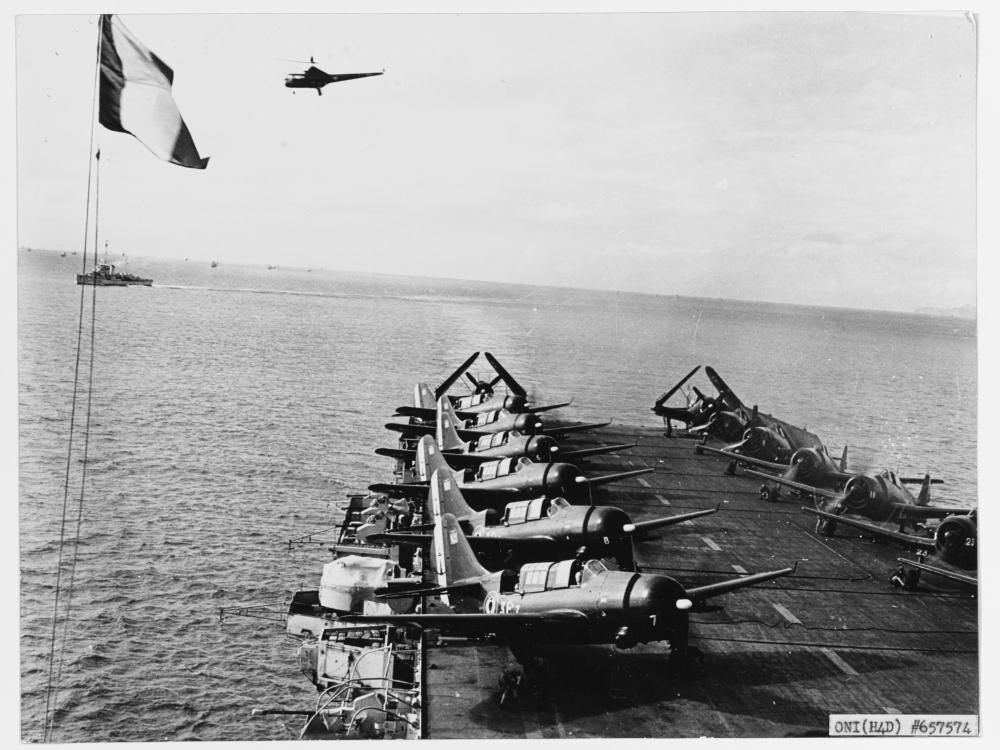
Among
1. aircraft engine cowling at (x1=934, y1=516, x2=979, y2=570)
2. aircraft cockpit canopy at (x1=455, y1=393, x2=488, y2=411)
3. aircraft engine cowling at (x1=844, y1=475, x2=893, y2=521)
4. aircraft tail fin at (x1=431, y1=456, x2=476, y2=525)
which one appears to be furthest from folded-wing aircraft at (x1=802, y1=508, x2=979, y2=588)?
aircraft cockpit canopy at (x1=455, y1=393, x2=488, y2=411)

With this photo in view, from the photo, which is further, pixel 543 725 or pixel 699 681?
pixel 699 681

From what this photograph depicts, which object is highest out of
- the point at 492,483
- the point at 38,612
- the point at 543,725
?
the point at 492,483

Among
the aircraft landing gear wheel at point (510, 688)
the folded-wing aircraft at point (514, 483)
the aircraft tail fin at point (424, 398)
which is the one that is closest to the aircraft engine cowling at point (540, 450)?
the folded-wing aircraft at point (514, 483)

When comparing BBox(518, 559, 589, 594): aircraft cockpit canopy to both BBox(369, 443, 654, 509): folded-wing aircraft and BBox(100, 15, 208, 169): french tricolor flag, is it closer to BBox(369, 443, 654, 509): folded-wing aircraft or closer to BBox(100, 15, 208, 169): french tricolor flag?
BBox(369, 443, 654, 509): folded-wing aircraft

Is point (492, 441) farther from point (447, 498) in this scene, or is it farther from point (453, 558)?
point (453, 558)

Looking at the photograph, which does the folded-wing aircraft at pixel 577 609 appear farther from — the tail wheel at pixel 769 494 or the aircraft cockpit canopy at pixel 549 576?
the tail wheel at pixel 769 494

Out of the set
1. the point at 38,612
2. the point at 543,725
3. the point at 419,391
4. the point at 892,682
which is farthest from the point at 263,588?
the point at 892,682

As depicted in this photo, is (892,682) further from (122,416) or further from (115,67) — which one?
(122,416)

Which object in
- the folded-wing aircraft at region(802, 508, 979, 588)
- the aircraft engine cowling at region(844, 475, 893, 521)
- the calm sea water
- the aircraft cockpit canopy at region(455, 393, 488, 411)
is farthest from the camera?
the aircraft cockpit canopy at region(455, 393, 488, 411)
